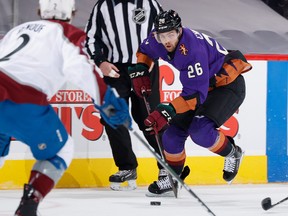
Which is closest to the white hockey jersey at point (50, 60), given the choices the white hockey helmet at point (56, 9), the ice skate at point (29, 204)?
the white hockey helmet at point (56, 9)

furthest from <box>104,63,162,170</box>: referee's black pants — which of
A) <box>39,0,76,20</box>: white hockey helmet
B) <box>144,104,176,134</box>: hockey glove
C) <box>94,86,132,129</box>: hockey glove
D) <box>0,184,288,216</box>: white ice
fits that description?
<box>94,86,132,129</box>: hockey glove

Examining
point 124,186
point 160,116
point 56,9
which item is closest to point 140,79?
point 160,116

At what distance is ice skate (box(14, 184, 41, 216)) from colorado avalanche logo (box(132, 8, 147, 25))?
2.48m

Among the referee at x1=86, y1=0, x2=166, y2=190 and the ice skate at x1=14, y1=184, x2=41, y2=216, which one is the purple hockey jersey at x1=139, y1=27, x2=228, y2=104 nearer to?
the referee at x1=86, y1=0, x2=166, y2=190

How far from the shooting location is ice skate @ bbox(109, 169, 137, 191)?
563 cm

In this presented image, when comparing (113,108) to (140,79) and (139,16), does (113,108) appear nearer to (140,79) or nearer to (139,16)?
(140,79)

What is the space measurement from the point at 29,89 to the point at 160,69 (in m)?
2.50

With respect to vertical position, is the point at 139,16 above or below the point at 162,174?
above

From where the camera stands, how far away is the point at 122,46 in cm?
565

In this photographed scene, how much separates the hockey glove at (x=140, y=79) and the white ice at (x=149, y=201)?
0.62m

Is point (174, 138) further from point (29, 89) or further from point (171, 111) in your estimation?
point (29, 89)

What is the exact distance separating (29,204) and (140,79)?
2.07 metres

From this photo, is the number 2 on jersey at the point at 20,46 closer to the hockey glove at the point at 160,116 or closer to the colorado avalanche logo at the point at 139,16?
the hockey glove at the point at 160,116

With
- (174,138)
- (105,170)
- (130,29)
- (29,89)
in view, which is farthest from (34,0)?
(29,89)
